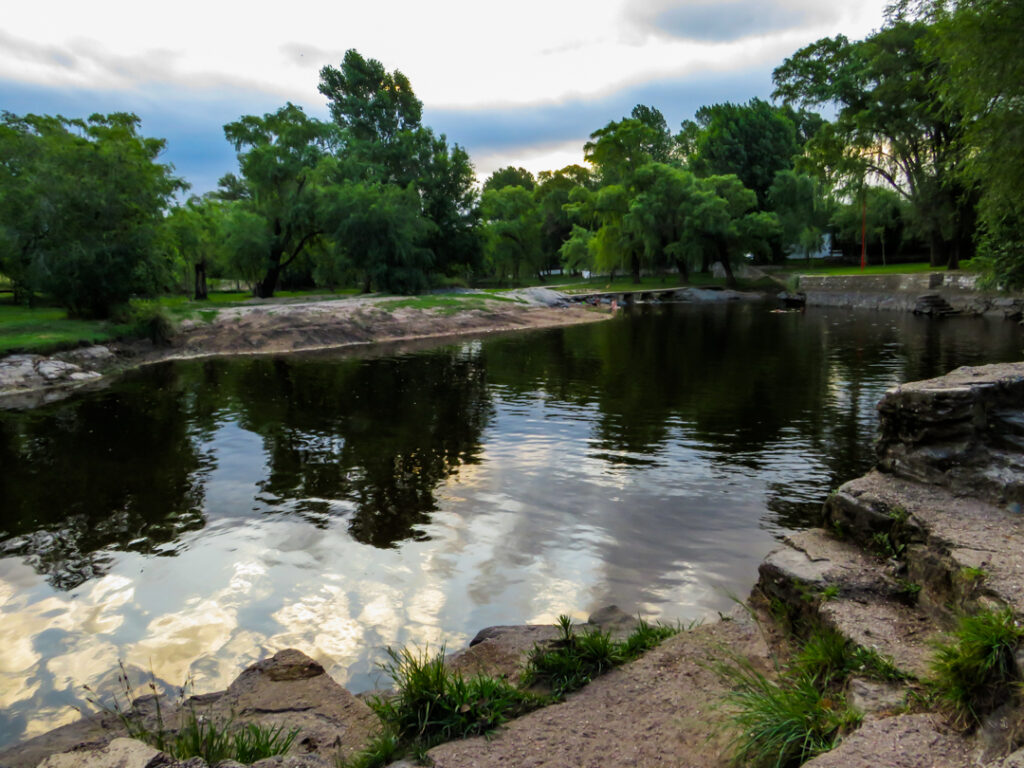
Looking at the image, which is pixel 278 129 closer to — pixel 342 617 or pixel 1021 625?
pixel 342 617

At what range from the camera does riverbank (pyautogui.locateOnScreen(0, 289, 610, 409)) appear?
24.8m

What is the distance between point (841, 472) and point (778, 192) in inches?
Answer: 2762

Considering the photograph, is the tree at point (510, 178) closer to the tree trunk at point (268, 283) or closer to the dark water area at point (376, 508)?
the tree trunk at point (268, 283)

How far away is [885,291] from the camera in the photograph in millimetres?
51906

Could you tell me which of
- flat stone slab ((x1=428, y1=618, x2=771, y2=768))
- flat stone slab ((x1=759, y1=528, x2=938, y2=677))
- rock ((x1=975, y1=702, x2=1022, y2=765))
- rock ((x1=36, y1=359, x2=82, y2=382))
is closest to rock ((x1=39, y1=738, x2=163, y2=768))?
flat stone slab ((x1=428, y1=618, x2=771, y2=768))

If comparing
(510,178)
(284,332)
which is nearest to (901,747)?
(284,332)

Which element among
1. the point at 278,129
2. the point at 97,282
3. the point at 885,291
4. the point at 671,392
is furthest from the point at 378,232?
the point at 885,291

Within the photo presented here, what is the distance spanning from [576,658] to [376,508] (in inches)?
246

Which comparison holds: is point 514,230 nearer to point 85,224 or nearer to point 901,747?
point 85,224

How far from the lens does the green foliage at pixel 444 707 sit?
15.8 ft

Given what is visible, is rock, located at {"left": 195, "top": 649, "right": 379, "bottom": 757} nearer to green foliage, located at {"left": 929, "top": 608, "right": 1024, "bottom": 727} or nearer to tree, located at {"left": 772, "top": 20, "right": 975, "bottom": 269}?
green foliage, located at {"left": 929, "top": 608, "right": 1024, "bottom": 727}

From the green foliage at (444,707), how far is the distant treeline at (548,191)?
67.3 ft

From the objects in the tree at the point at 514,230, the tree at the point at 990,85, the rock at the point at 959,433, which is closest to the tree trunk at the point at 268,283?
the tree at the point at 514,230

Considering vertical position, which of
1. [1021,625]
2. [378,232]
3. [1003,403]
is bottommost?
[1021,625]
